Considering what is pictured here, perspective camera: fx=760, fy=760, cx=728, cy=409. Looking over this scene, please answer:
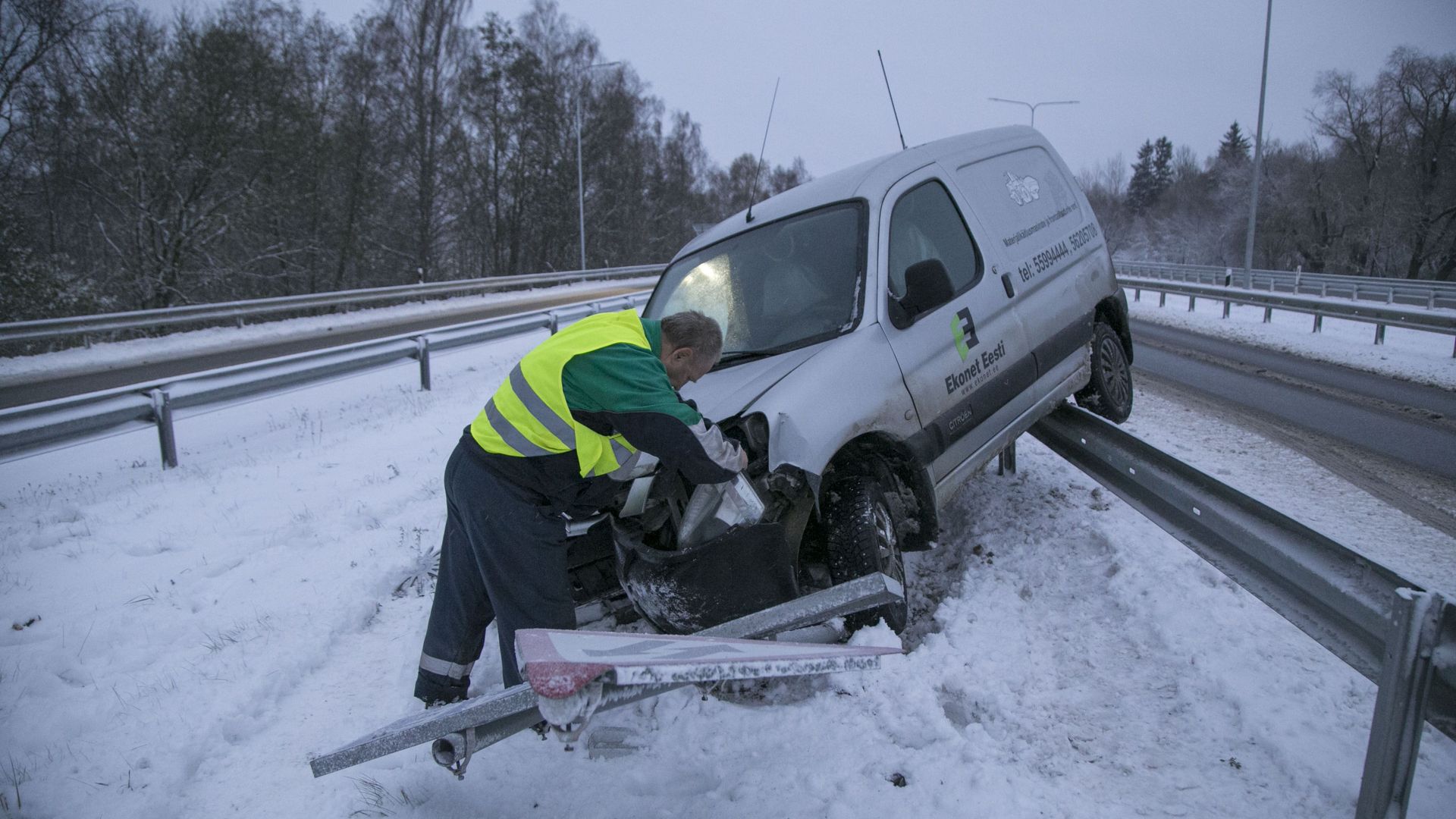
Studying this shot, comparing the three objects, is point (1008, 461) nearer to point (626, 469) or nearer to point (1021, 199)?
point (1021, 199)

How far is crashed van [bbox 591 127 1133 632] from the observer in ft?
9.41

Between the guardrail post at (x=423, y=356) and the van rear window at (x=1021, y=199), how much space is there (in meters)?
6.81

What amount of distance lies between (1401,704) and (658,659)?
5.91 ft

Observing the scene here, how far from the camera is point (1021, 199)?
4.75m

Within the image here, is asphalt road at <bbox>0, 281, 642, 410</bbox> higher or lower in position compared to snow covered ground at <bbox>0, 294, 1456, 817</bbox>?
lower

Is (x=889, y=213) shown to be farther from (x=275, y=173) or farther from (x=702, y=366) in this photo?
(x=275, y=173)

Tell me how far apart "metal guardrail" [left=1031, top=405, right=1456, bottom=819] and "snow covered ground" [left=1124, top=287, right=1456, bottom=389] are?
7.74 m

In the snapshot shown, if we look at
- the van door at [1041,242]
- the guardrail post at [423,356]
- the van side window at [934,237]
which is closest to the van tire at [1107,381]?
the van door at [1041,242]

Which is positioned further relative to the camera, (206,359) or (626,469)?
(206,359)

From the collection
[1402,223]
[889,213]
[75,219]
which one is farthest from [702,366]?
[1402,223]

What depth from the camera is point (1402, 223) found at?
33.2m

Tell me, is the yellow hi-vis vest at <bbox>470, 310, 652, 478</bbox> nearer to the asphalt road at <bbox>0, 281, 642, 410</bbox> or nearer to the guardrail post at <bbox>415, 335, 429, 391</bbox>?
the asphalt road at <bbox>0, 281, 642, 410</bbox>

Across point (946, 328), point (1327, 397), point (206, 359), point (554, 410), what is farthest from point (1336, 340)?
point (206, 359)

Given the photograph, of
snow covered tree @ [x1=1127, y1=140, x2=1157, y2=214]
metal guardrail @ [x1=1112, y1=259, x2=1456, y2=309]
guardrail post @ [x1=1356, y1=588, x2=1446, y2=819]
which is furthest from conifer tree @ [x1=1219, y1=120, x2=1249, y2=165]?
guardrail post @ [x1=1356, y1=588, x2=1446, y2=819]
